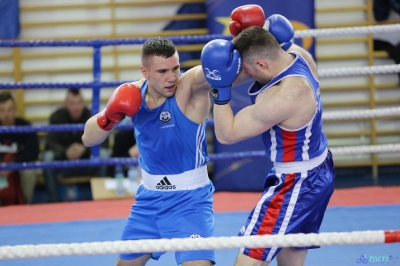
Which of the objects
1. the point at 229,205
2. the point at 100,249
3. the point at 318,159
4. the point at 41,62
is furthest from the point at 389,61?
the point at 100,249

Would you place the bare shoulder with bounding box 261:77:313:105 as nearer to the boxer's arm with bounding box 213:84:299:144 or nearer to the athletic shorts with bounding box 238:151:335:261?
the boxer's arm with bounding box 213:84:299:144

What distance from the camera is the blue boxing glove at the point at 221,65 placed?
2.58 meters

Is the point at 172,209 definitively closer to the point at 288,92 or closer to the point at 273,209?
the point at 273,209

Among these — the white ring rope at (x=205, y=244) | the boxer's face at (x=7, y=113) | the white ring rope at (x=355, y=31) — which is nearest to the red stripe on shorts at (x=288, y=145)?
the white ring rope at (x=205, y=244)

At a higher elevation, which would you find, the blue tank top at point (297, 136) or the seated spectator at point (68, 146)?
the blue tank top at point (297, 136)

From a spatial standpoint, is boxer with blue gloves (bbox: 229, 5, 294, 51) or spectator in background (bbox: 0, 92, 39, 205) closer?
boxer with blue gloves (bbox: 229, 5, 294, 51)

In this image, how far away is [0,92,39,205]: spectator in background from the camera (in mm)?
5801

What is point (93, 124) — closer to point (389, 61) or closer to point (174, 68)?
point (174, 68)

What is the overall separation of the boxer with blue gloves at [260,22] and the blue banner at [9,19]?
4.50 meters

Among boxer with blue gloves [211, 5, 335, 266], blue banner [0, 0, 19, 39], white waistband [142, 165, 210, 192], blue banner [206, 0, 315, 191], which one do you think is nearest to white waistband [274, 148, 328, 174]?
boxer with blue gloves [211, 5, 335, 266]

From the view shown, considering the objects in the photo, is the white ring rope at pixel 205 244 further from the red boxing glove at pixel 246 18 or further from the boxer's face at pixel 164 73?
the red boxing glove at pixel 246 18

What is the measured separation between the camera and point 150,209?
A: 2.96 meters

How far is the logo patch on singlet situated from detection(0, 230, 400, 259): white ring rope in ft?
3.12

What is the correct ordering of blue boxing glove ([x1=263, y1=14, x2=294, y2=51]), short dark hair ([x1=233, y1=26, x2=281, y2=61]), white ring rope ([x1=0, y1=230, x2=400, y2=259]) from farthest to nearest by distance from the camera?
blue boxing glove ([x1=263, y1=14, x2=294, y2=51])
short dark hair ([x1=233, y1=26, x2=281, y2=61])
white ring rope ([x1=0, y1=230, x2=400, y2=259])
